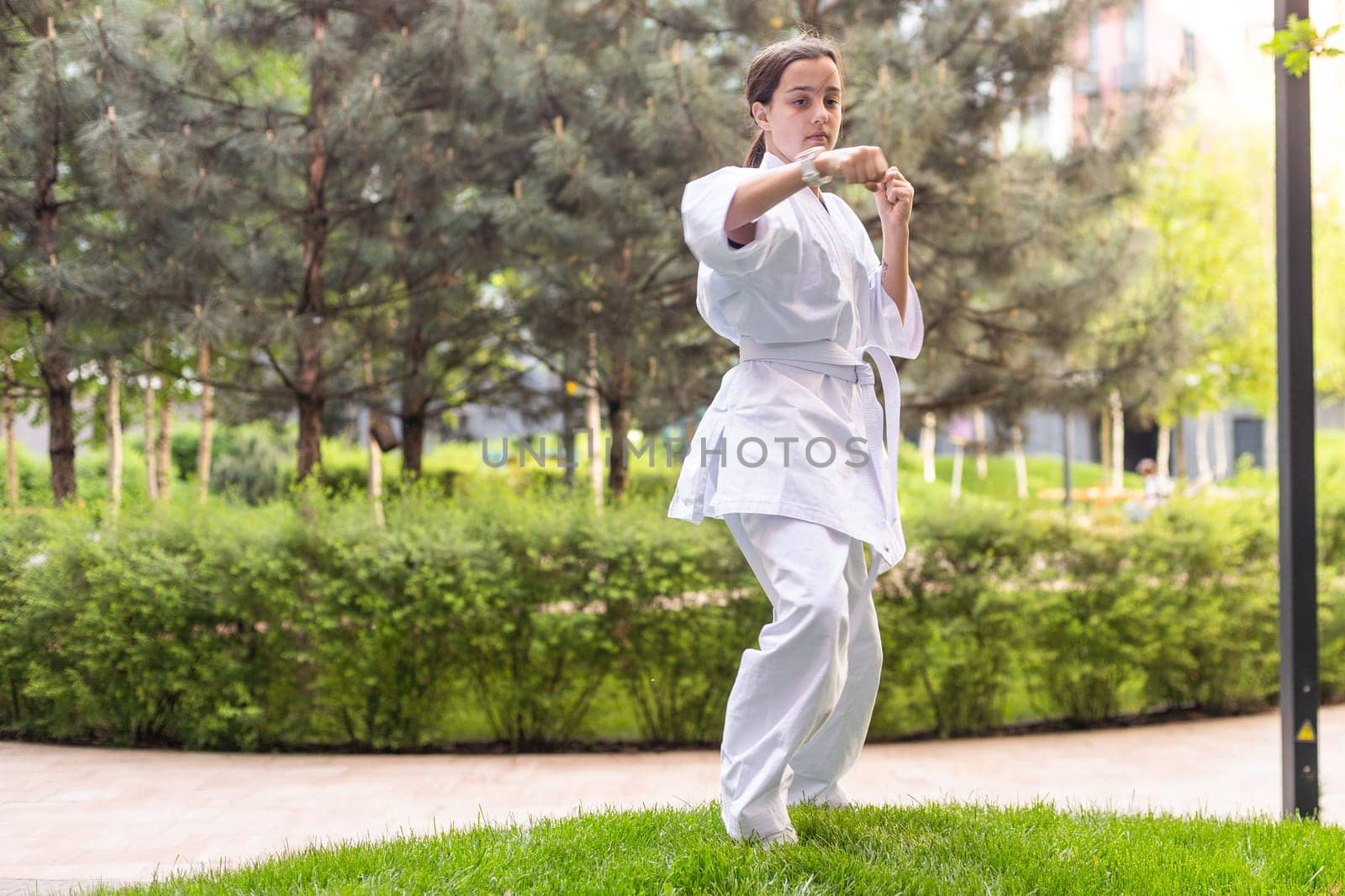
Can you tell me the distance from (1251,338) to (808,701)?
16.6 meters

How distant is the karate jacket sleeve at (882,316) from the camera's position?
9.40ft

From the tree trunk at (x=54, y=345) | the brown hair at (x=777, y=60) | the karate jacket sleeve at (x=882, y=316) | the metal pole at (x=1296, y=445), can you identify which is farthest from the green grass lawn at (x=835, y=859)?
the tree trunk at (x=54, y=345)

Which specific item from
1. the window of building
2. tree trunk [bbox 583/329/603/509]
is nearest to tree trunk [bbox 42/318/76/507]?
tree trunk [bbox 583/329/603/509]

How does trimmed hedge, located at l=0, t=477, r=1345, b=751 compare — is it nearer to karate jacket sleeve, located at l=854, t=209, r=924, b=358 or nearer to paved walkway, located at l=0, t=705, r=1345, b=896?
paved walkway, located at l=0, t=705, r=1345, b=896

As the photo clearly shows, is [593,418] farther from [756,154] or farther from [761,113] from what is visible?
[761,113]

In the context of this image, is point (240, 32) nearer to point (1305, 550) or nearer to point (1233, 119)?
point (1305, 550)

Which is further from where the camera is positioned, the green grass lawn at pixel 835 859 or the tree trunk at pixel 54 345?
the tree trunk at pixel 54 345

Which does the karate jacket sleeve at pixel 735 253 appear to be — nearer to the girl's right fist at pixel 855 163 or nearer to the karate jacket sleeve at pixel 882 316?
the girl's right fist at pixel 855 163

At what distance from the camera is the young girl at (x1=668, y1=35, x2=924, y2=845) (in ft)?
8.05

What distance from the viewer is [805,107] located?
8.56ft

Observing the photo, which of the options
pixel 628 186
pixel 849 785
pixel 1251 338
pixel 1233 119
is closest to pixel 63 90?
pixel 628 186

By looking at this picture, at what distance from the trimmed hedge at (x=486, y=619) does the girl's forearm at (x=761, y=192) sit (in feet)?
9.26

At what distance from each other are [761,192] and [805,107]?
1.48ft

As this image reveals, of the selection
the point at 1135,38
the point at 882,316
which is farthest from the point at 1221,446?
the point at 882,316
